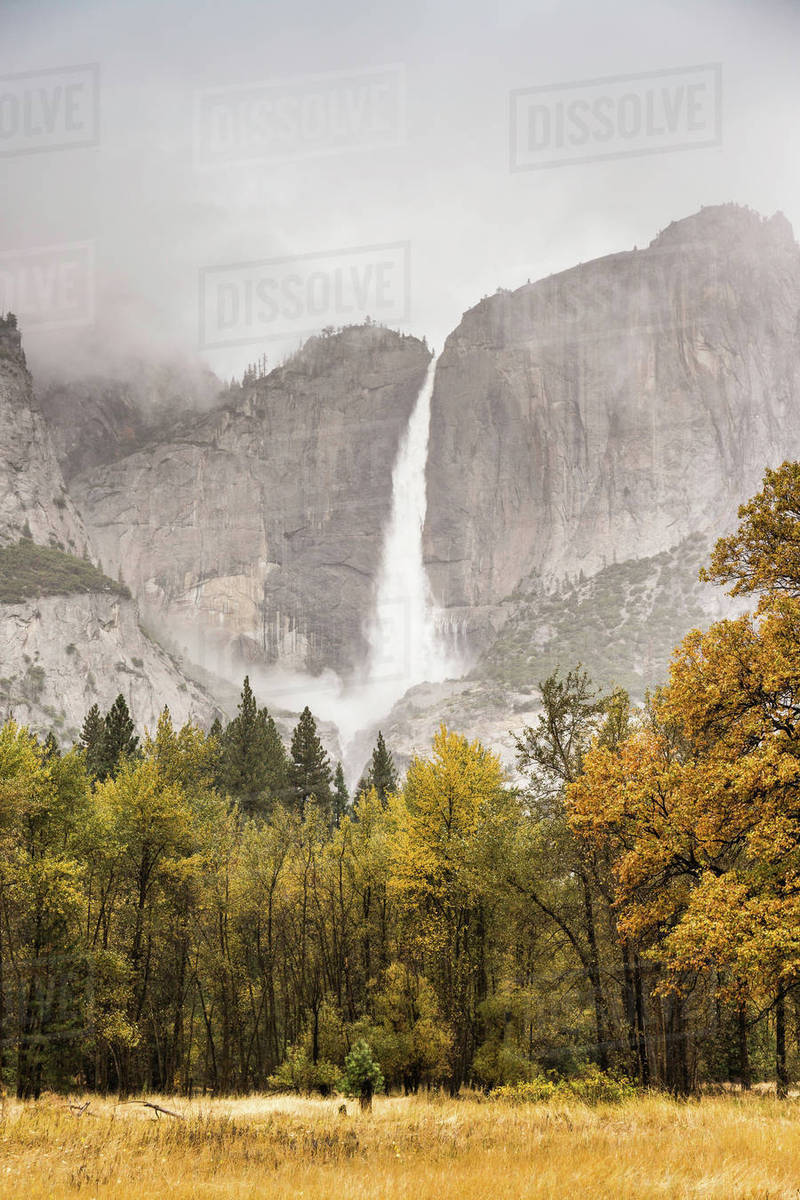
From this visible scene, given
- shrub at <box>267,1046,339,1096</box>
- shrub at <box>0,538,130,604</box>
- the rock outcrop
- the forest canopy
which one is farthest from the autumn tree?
shrub at <box>0,538,130,604</box>

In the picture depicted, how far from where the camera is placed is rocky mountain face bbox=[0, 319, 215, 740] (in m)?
131

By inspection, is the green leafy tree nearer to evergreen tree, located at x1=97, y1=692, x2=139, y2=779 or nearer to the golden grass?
the golden grass

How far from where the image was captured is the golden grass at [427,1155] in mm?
9711

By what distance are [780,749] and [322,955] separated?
27492 mm

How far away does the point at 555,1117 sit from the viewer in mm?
15188

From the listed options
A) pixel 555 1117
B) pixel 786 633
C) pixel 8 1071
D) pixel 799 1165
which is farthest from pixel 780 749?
pixel 8 1071

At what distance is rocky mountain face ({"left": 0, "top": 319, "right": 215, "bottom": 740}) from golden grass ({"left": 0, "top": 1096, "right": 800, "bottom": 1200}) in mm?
115441

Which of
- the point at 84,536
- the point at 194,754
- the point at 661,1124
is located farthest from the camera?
the point at 84,536

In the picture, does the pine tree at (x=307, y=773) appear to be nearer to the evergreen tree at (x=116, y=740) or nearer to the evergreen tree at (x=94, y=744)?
the evergreen tree at (x=116, y=740)

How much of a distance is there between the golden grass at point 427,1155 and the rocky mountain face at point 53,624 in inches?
4545

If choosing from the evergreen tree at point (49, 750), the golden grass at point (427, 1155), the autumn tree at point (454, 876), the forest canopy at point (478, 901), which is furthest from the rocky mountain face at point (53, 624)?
the golden grass at point (427, 1155)

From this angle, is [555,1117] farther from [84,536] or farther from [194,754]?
[84,536]

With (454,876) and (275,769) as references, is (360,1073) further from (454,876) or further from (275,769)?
(275,769)

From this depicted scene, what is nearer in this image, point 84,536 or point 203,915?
point 203,915
